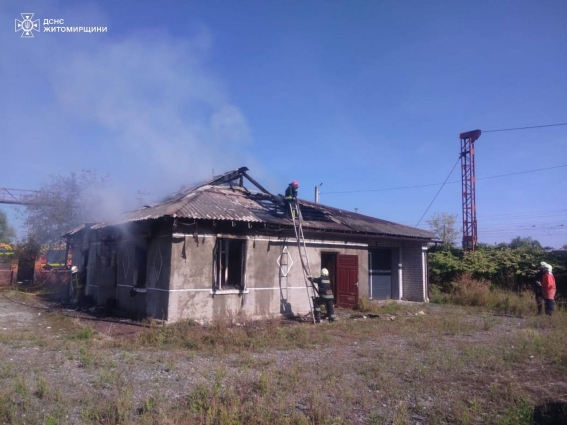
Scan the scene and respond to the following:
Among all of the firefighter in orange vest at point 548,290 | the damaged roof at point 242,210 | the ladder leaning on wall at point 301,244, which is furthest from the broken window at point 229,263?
the firefighter in orange vest at point 548,290

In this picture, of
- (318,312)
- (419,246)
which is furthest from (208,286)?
(419,246)

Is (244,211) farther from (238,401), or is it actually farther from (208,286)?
(238,401)

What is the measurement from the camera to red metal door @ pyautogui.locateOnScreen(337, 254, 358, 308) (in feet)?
53.6

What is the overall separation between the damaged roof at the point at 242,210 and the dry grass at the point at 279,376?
3.22 meters

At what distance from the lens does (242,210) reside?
1416 cm

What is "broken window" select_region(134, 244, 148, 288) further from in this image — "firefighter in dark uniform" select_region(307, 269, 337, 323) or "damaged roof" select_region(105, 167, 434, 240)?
"firefighter in dark uniform" select_region(307, 269, 337, 323)

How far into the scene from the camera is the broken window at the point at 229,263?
1318 centimetres

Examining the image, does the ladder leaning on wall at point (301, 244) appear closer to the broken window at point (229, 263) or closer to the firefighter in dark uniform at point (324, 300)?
the firefighter in dark uniform at point (324, 300)

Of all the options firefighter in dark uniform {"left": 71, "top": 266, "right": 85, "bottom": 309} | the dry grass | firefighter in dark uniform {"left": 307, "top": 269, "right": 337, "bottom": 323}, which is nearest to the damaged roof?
firefighter in dark uniform {"left": 307, "top": 269, "right": 337, "bottom": 323}

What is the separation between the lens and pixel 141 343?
956 cm

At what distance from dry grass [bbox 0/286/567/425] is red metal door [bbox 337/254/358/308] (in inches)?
179

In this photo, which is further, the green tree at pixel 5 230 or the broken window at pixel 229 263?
the green tree at pixel 5 230

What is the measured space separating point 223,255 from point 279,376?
272 inches

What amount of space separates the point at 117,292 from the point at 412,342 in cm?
975
